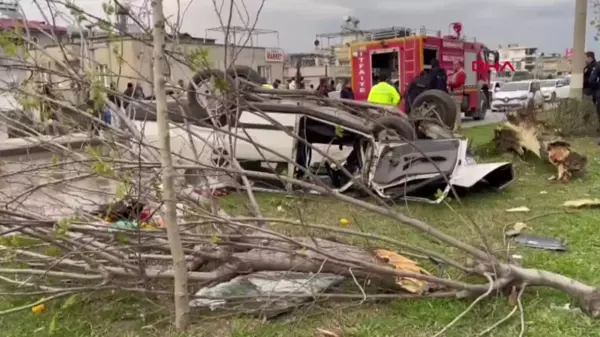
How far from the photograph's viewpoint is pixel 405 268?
3.47m

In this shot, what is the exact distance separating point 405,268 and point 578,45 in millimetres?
11550

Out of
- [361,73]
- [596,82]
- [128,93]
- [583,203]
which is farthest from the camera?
[361,73]

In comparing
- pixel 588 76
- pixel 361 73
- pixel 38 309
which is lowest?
pixel 38 309

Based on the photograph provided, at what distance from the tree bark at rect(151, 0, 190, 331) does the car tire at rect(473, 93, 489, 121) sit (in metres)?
16.7

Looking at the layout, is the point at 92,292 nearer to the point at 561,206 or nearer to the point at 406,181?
the point at 406,181

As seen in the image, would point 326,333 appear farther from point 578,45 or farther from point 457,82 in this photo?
point 457,82

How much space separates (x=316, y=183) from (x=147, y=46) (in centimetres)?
137

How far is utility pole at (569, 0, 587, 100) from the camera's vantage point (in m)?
13.1

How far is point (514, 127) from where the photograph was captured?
8.45 meters

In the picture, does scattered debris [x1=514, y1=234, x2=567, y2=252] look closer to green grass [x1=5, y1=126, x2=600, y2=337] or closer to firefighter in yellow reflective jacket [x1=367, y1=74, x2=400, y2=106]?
green grass [x1=5, y1=126, x2=600, y2=337]

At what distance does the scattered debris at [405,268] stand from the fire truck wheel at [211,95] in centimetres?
124

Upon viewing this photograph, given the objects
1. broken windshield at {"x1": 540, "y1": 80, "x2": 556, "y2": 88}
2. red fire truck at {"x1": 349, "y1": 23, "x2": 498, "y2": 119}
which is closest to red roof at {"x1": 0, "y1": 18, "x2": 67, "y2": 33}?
red fire truck at {"x1": 349, "y1": 23, "x2": 498, "y2": 119}

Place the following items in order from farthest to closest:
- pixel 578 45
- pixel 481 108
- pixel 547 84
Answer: pixel 547 84, pixel 481 108, pixel 578 45

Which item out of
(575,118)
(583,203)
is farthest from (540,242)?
(575,118)
